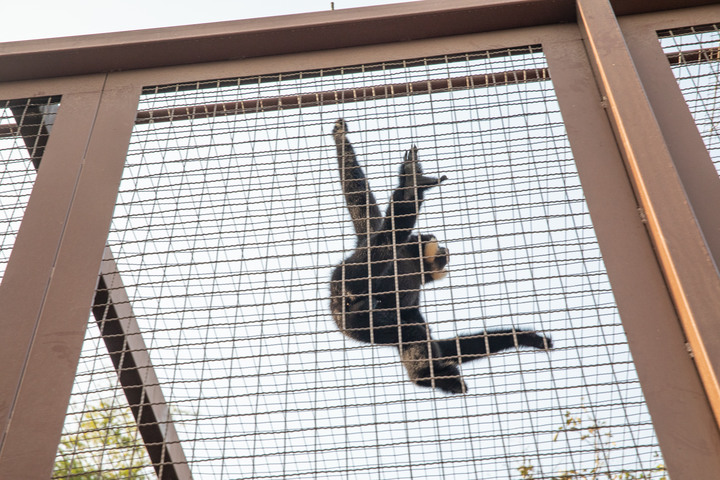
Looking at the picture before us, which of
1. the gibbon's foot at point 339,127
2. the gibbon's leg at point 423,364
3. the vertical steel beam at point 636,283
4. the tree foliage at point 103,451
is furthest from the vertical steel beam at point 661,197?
the gibbon's leg at point 423,364

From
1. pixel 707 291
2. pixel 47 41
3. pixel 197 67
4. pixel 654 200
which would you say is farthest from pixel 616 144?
pixel 47 41

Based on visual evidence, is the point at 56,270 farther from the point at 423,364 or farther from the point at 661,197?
the point at 423,364

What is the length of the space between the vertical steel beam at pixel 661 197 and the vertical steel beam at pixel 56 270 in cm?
121

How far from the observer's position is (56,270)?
63.6 inches

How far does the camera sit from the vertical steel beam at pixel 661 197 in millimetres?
1250

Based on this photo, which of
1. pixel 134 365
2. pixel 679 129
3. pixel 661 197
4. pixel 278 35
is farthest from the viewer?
pixel 134 365

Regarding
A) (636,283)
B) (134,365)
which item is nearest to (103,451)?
(134,365)

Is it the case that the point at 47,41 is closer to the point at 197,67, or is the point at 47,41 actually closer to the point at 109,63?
the point at 109,63

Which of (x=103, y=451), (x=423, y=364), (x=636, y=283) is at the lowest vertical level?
(x=103, y=451)

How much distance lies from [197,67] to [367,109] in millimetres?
506

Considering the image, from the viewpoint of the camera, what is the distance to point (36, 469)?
53.3 inches

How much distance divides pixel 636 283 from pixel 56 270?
1276 mm

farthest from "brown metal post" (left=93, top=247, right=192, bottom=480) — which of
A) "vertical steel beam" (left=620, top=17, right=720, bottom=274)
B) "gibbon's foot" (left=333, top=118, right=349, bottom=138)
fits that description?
"vertical steel beam" (left=620, top=17, right=720, bottom=274)

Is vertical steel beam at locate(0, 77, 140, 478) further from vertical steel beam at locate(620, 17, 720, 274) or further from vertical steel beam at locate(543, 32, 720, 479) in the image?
vertical steel beam at locate(620, 17, 720, 274)
